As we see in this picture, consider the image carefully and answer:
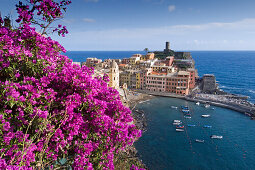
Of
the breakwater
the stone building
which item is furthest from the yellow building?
the stone building

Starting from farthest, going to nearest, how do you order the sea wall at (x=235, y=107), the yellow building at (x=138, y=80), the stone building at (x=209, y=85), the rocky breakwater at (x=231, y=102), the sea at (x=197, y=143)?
the stone building at (x=209, y=85), the yellow building at (x=138, y=80), the rocky breakwater at (x=231, y=102), the sea wall at (x=235, y=107), the sea at (x=197, y=143)

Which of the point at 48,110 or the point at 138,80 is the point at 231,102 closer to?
the point at 138,80

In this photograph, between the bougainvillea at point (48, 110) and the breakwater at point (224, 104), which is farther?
the breakwater at point (224, 104)

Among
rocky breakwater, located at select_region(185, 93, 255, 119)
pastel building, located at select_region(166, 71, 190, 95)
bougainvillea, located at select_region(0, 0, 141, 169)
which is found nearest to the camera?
bougainvillea, located at select_region(0, 0, 141, 169)

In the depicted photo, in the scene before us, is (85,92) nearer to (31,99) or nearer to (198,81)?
(31,99)

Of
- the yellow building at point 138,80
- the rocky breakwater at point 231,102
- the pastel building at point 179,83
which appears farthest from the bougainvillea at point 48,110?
the yellow building at point 138,80

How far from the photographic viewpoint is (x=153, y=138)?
33.1m

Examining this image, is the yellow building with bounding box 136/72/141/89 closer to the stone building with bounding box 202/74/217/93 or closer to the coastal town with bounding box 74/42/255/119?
the coastal town with bounding box 74/42/255/119

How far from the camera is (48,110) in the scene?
15.6 feet

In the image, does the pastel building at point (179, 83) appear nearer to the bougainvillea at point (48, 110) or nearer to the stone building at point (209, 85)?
the stone building at point (209, 85)

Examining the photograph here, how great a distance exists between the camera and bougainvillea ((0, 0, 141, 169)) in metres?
4.43

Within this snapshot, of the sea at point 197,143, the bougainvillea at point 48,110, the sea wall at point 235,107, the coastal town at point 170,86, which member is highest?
the bougainvillea at point 48,110

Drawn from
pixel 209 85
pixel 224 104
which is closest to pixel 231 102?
pixel 224 104

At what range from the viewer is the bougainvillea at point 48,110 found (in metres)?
4.43
